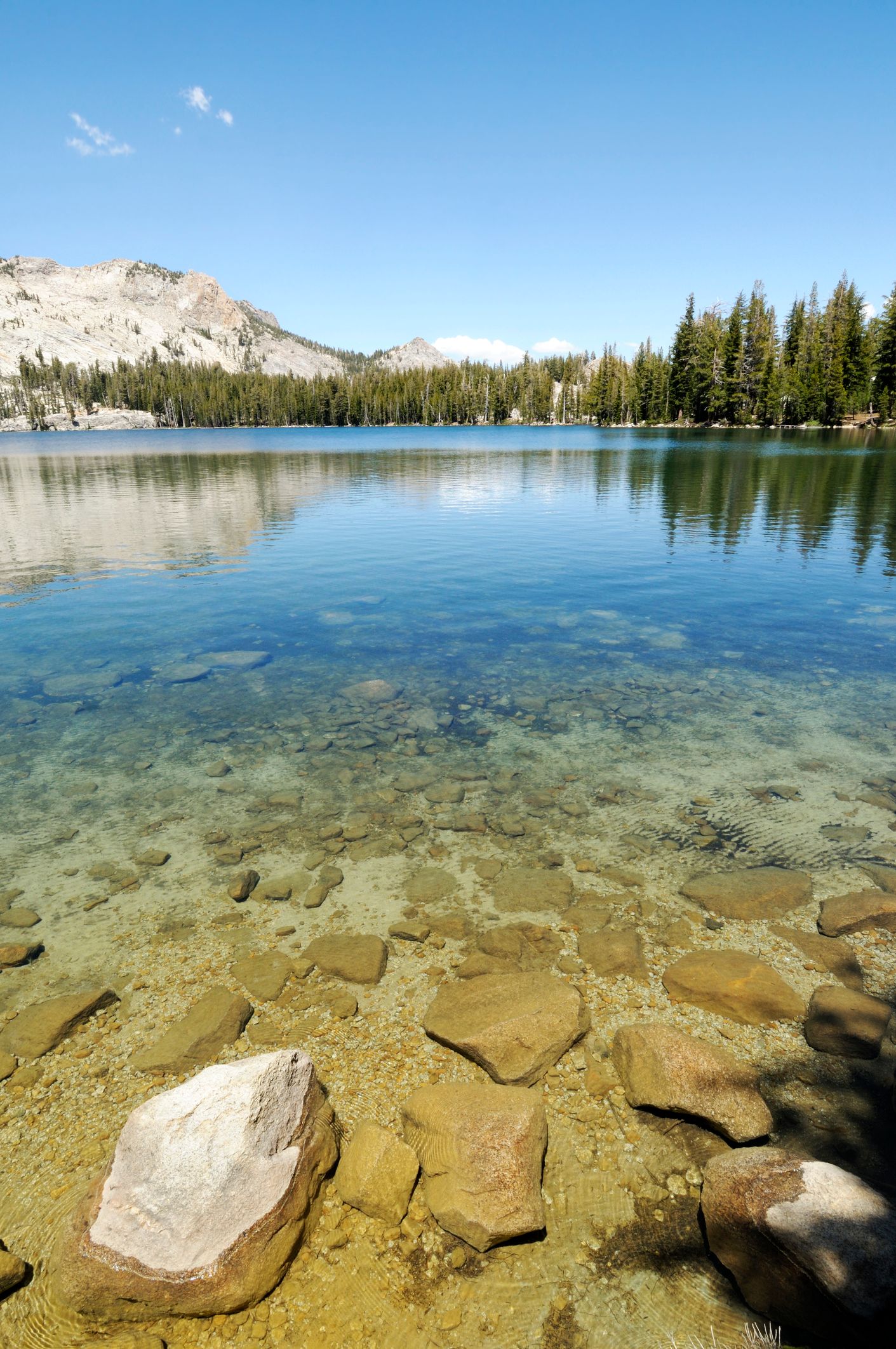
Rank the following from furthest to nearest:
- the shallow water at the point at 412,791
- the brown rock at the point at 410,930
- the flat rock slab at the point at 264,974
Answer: the brown rock at the point at 410,930 → the flat rock slab at the point at 264,974 → the shallow water at the point at 412,791

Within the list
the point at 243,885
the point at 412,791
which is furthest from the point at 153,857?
the point at 412,791

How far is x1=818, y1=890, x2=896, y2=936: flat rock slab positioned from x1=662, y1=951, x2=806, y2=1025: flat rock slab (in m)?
1.05

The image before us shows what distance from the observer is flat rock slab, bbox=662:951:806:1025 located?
5445mm

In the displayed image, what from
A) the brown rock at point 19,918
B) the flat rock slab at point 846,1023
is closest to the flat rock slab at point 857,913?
the flat rock slab at point 846,1023

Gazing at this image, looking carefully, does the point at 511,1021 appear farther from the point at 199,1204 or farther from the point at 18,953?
the point at 18,953

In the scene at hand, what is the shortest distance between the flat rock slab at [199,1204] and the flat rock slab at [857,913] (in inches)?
208

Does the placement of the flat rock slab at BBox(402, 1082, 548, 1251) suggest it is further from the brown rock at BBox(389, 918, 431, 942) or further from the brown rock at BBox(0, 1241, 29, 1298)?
the brown rock at BBox(0, 1241, 29, 1298)

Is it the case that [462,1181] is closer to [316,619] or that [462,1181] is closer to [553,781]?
Result: [553,781]

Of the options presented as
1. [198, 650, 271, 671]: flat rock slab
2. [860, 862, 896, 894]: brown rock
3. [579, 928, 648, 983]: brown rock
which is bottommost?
[579, 928, 648, 983]: brown rock

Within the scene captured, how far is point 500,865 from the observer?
7.69 m

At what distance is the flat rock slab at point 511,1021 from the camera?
493 cm

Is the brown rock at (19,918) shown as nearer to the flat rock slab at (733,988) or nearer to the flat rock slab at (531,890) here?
the flat rock slab at (531,890)

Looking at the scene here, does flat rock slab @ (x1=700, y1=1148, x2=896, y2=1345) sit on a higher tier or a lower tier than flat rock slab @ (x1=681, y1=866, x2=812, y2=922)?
higher

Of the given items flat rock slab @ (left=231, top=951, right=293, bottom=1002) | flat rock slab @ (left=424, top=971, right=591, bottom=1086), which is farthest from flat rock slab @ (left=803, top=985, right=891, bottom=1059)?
flat rock slab @ (left=231, top=951, right=293, bottom=1002)
